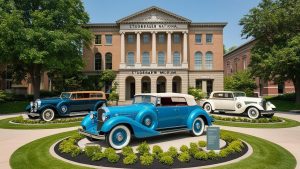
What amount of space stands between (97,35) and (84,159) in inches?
1613

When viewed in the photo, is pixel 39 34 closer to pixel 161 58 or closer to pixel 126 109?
pixel 126 109

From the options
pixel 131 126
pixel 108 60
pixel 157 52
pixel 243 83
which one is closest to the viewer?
pixel 131 126

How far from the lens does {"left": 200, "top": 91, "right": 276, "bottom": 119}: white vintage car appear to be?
711 inches

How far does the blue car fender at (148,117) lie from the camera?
9641 millimetres

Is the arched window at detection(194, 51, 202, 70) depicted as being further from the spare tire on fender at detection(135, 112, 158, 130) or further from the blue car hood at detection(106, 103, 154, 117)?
the spare tire on fender at detection(135, 112, 158, 130)

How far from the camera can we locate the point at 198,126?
1152cm

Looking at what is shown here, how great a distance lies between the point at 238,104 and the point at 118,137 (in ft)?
42.3

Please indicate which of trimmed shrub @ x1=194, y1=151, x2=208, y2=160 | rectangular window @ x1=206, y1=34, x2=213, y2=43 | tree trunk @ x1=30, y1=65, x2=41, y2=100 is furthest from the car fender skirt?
rectangular window @ x1=206, y1=34, x2=213, y2=43

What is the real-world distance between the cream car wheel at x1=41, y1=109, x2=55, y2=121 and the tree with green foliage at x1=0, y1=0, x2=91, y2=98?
818 centimetres

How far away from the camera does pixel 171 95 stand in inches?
428

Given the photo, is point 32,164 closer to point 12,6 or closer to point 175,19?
point 12,6

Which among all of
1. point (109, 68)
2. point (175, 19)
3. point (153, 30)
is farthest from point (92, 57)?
point (175, 19)

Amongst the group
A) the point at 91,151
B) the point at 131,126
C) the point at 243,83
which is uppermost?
the point at 243,83

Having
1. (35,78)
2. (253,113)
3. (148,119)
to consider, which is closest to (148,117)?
(148,119)
